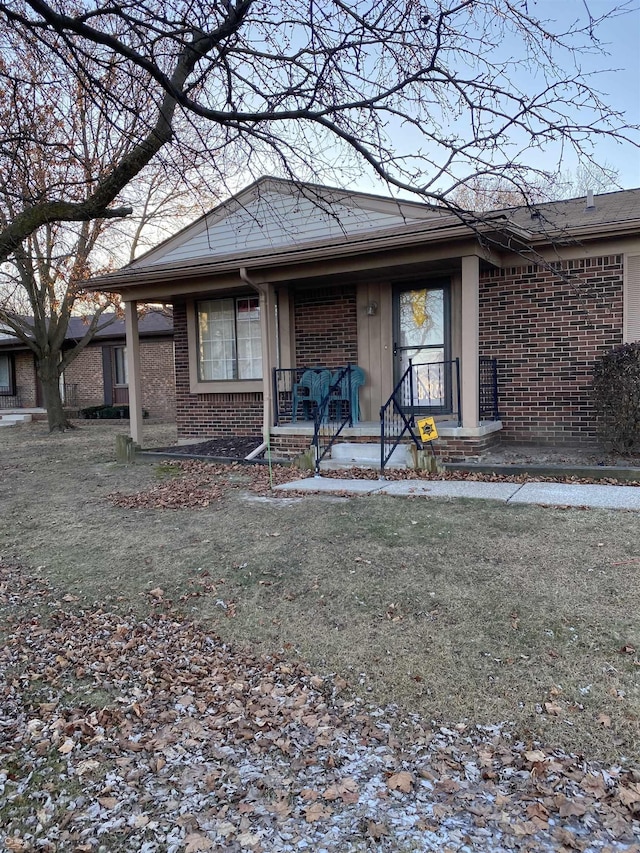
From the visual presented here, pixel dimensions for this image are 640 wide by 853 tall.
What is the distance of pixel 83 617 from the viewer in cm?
412

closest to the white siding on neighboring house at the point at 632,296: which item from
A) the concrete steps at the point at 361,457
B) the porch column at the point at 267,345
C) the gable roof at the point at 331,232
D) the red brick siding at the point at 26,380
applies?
the gable roof at the point at 331,232

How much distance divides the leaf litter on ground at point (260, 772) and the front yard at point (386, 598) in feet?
0.13

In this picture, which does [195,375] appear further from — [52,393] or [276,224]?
[52,393]

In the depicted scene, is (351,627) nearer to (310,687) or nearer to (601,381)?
(310,687)

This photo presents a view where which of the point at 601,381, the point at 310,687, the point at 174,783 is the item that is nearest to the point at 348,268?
the point at 601,381

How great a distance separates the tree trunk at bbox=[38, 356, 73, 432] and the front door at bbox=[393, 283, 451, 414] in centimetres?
1147

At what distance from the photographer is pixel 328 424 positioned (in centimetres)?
930

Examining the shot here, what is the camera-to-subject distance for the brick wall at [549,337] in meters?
8.35

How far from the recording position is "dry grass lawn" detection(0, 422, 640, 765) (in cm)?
295

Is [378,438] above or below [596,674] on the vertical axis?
above

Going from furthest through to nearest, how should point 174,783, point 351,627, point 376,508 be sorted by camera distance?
point 376,508 < point 351,627 < point 174,783

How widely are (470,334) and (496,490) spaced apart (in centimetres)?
219

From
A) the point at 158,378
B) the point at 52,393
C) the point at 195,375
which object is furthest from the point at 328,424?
the point at 158,378

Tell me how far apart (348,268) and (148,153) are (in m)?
4.76
